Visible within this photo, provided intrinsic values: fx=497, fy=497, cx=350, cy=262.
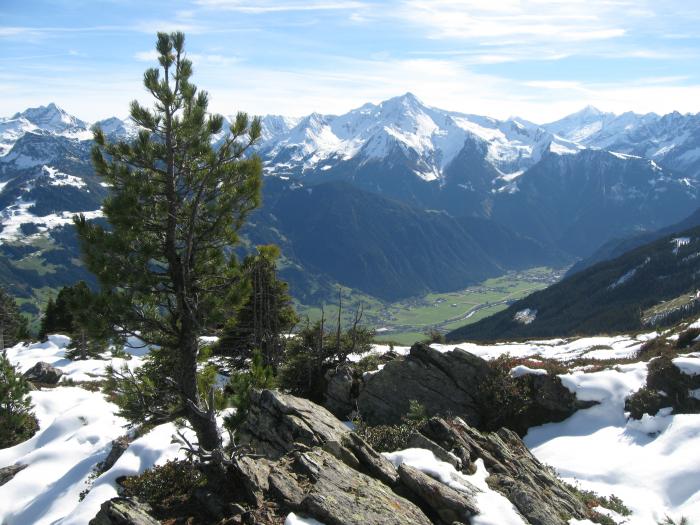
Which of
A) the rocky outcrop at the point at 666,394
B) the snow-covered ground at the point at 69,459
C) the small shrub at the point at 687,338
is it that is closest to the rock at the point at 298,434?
the snow-covered ground at the point at 69,459

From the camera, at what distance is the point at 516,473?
15.5 meters

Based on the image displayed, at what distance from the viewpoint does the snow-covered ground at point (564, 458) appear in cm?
1554

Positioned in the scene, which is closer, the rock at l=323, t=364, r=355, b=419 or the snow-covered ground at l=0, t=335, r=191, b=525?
the snow-covered ground at l=0, t=335, r=191, b=525

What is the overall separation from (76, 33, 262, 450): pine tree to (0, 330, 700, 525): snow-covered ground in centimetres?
583

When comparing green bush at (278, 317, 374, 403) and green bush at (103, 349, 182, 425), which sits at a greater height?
Answer: green bush at (103, 349, 182, 425)

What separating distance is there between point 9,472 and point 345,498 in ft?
62.6

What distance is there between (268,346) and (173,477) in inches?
774

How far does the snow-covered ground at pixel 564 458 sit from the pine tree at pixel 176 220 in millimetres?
5834

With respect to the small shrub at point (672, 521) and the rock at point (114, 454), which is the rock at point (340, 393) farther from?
the small shrub at point (672, 521)

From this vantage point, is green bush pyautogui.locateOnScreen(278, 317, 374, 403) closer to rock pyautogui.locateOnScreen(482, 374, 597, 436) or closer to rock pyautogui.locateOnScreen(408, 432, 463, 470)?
rock pyautogui.locateOnScreen(482, 374, 597, 436)

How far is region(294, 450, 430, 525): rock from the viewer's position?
10492 mm

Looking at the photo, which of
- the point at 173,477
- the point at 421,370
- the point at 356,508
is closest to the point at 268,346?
the point at 421,370

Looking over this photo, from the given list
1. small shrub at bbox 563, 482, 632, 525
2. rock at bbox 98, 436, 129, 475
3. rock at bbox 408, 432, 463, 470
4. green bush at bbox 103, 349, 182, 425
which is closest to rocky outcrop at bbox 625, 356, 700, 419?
small shrub at bbox 563, 482, 632, 525

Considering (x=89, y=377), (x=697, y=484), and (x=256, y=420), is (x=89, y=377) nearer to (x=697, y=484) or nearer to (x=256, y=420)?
(x=256, y=420)
